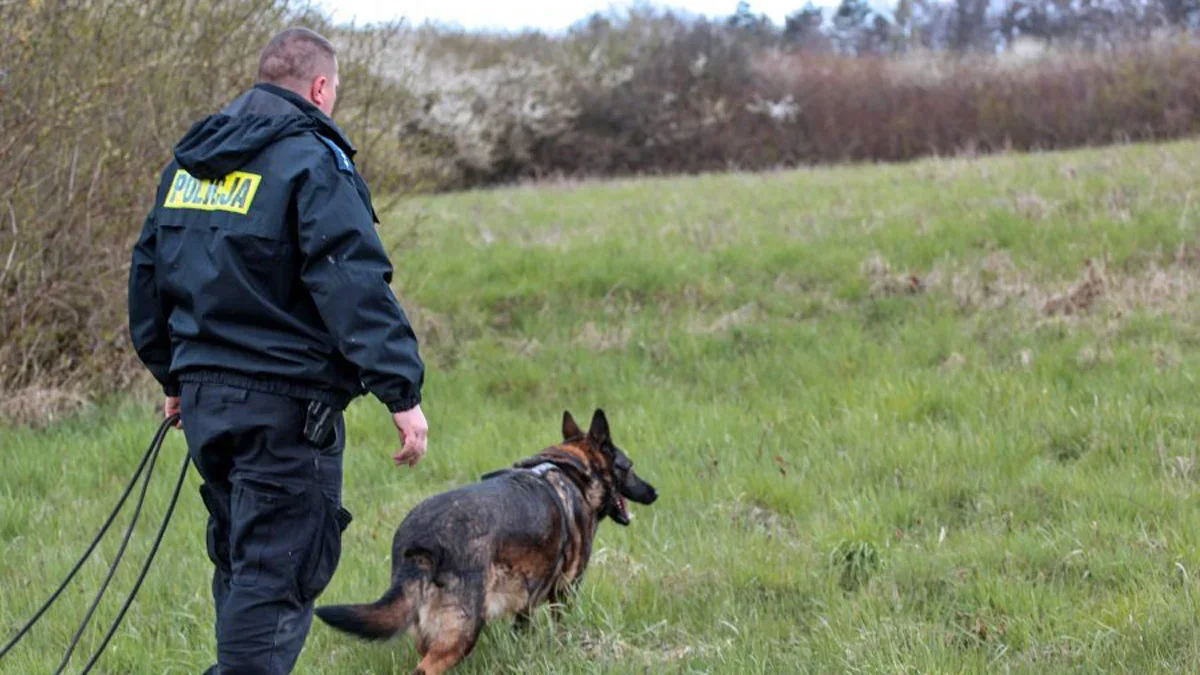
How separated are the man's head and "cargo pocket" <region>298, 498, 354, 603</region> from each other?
1284 millimetres

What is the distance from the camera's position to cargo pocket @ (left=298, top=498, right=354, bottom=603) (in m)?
3.83

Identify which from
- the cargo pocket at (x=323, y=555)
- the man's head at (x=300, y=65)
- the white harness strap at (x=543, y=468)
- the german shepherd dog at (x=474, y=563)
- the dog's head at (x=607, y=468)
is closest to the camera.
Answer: the cargo pocket at (x=323, y=555)

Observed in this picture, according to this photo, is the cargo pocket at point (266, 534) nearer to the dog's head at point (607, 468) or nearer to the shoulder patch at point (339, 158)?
the shoulder patch at point (339, 158)

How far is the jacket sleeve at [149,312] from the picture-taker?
401 cm

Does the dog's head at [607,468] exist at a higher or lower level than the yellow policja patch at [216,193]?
lower

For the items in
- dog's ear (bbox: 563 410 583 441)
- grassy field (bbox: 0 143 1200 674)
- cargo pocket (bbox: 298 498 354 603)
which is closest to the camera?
cargo pocket (bbox: 298 498 354 603)

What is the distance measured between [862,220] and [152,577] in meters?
9.34

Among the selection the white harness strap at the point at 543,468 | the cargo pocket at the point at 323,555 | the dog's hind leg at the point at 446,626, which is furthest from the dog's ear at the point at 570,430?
the cargo pocket at the point at 323,555

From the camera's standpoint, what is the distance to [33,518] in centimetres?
677

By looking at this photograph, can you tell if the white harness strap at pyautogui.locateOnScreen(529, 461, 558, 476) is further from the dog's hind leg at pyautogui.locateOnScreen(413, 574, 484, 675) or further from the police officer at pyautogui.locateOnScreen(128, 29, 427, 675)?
the police officer at pyautogui.locateOnScreen(128, 29, 427, 675)

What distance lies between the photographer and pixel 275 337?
3713 mm

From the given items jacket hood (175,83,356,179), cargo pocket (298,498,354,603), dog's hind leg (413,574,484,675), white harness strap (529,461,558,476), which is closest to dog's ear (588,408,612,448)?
white harness strap (529,461,558,476)

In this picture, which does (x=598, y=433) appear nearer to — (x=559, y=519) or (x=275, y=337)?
(x=559, y=519)

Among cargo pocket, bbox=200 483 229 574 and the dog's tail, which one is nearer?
cargo pocket, bbox=200 483 229 574
